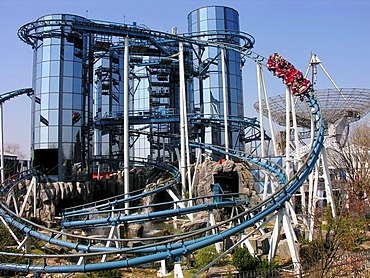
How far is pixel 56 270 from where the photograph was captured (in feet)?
33.5

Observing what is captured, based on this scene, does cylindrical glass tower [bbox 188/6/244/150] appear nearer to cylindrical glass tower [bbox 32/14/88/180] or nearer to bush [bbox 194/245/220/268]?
cylindrical glass tower [bbox 32/14/88/180]

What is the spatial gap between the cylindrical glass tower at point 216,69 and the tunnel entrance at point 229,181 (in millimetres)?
7400

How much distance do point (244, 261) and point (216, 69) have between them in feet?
93.7

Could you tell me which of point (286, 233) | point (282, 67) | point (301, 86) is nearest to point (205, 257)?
point (286, 233)

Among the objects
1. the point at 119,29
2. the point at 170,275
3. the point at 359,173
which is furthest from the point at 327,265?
the point at 119,29

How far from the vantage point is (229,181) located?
30047 millimetres

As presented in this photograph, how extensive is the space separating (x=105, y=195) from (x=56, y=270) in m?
22.1

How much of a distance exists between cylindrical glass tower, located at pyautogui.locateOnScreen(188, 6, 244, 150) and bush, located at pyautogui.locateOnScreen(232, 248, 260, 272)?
998 inches

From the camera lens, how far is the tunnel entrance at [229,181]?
29.1m

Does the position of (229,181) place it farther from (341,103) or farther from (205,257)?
(205,257)

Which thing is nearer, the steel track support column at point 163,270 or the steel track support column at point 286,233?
the steel track support column at point 286,233

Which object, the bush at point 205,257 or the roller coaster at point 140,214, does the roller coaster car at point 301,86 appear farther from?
the bush at point 205,257

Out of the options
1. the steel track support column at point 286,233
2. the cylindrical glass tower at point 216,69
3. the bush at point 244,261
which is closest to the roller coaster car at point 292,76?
the steel track support column at point 286,233

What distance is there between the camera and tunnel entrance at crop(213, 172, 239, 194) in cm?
2909
